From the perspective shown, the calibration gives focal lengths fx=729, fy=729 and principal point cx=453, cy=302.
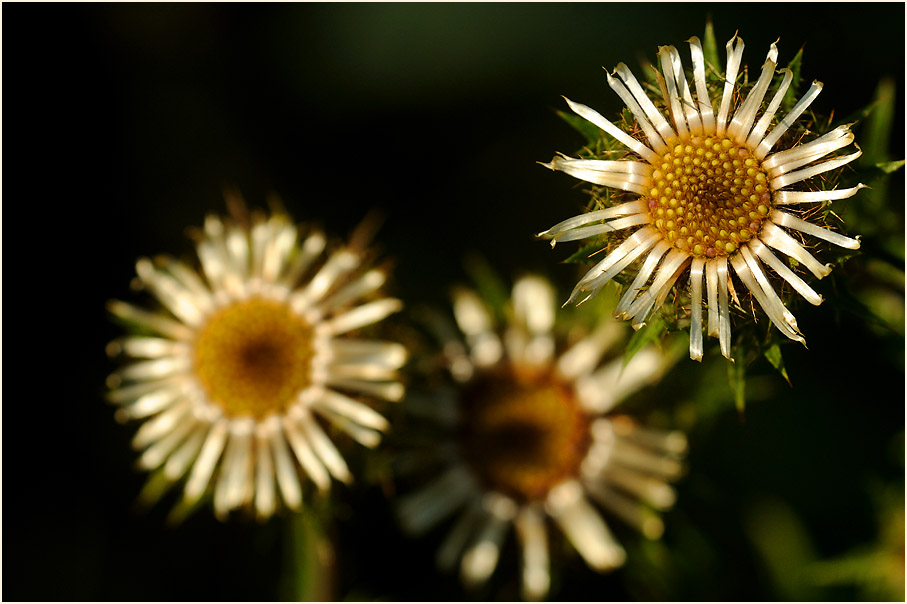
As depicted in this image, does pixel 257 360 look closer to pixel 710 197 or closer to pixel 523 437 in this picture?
pixel 523 437

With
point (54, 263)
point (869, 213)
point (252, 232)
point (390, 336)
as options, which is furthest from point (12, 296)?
point (869, 213)

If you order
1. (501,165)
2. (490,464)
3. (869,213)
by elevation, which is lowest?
(490,464)

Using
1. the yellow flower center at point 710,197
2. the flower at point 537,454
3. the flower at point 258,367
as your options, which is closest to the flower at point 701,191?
the yellow flower center at point 710,197

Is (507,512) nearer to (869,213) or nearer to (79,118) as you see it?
(869,213)

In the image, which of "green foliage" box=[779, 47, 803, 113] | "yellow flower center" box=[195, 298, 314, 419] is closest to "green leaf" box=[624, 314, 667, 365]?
"green foliage" box=[779, 47, 803, 113]

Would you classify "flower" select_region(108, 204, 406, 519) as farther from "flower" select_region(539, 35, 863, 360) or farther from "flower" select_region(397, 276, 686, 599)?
"flower" select_region(539, 35, 863, 360)
